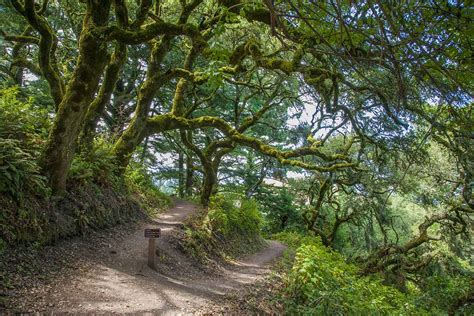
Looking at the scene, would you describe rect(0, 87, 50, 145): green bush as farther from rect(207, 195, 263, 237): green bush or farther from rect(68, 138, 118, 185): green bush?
rect(207, 195, 263, 237): green bush

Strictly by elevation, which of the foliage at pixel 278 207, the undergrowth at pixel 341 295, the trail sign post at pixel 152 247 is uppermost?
the foliage at pixel 278 207

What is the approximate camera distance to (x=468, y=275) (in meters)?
12.5

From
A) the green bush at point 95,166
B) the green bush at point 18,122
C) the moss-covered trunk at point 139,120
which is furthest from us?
the moss-covered trunk at point 139,120

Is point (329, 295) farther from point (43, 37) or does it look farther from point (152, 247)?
point (43, 37)

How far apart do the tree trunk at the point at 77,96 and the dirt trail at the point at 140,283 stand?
6.32 ft

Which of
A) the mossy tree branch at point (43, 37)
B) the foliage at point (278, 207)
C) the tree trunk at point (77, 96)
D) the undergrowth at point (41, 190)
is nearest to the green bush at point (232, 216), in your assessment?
the undergrowth at point (41, 190)

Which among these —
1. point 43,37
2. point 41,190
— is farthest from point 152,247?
point 43,37

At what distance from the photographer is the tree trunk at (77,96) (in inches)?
280

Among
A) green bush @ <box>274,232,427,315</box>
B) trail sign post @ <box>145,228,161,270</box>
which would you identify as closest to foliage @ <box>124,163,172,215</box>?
trail sign post @ <box>145,228,161,270</box>

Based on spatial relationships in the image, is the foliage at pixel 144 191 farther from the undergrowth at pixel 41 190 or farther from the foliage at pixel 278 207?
the foliage at pixel 278 207

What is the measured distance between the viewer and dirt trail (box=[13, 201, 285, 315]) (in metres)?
5.25

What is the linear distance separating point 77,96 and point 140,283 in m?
3.74

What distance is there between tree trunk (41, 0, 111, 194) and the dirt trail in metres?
1.93

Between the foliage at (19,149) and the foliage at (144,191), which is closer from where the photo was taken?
the foliage at (19,149)
